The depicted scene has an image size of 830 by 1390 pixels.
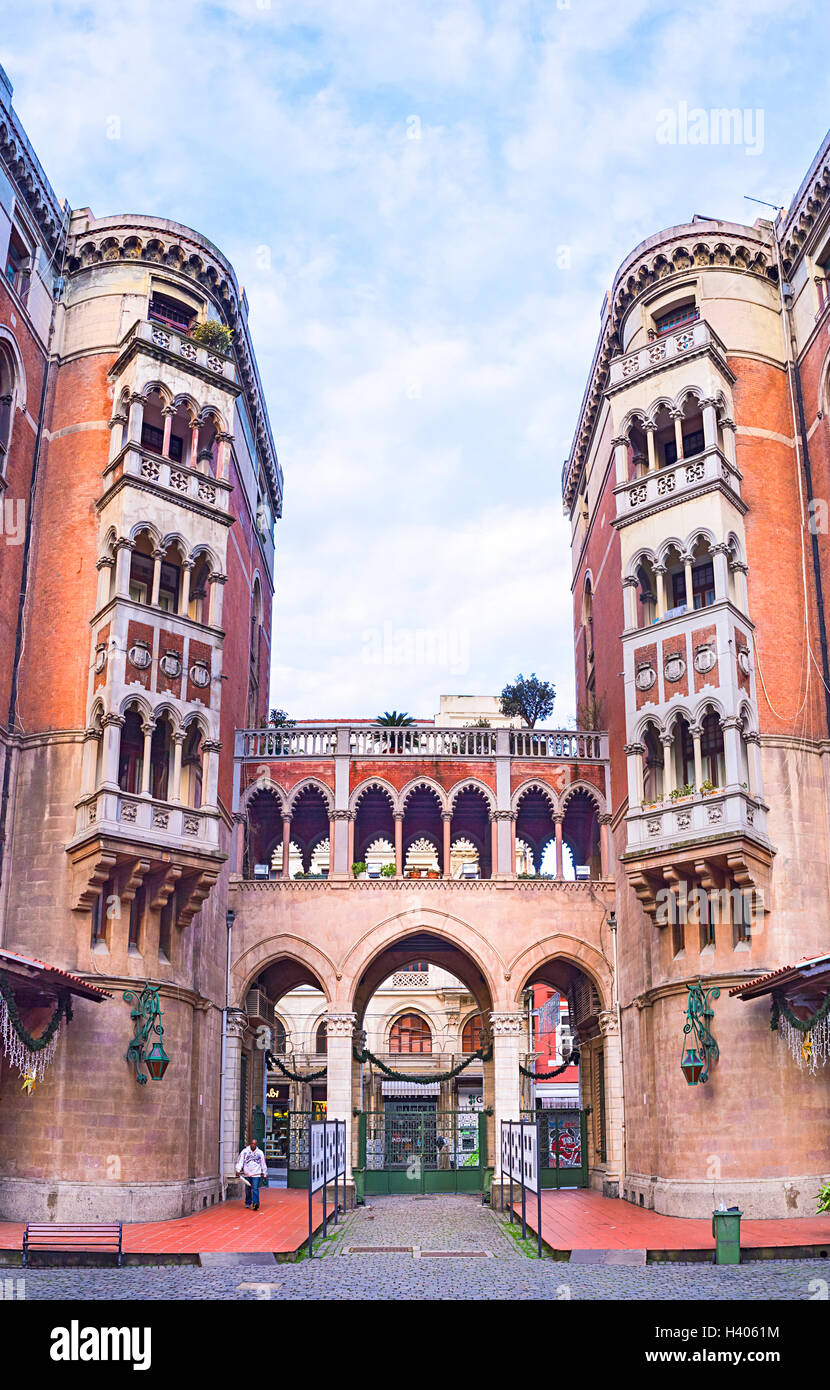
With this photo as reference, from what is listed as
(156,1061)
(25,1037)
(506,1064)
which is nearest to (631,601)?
(506,1064)

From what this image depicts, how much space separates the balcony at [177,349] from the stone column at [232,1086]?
17.6 m

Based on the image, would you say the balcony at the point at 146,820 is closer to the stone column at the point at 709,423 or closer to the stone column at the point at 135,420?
the stone column at the point at 135,420

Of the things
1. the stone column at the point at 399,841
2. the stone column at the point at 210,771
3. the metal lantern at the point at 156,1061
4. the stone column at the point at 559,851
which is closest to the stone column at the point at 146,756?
the stone column at the point at 210,771

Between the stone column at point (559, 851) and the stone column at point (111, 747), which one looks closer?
the stone column at point (111, 747)

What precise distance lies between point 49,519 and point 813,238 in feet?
67.9

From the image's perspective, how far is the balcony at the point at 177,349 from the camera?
1282 inches

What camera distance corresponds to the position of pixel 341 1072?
3562cm

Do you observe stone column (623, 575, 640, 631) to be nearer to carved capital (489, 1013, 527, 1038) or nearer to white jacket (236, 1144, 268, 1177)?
carved capital (489, 1013, 527, 1038)

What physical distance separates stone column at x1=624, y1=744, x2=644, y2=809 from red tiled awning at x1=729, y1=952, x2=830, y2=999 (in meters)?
5.42

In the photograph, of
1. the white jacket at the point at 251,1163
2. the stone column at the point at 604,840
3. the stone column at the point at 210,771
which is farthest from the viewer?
the stone column at the point at 604,840

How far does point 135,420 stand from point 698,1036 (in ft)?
65.0

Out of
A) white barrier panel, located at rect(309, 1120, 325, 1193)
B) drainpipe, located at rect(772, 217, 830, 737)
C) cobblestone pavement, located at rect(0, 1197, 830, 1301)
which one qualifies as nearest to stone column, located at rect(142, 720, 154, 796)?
white barrier panel, located at rect(309, 1120, 325, 1193)

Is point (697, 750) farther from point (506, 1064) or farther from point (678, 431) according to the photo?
point (506, 1064)

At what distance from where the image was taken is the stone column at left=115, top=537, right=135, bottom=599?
3034 centimetres
